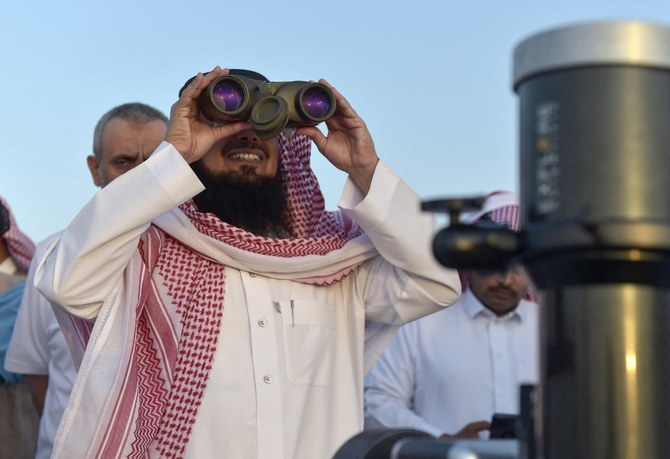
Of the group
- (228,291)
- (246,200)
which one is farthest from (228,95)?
(228,291)

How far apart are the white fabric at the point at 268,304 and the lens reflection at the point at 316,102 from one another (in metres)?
0.28

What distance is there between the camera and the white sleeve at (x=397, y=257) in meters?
3.95

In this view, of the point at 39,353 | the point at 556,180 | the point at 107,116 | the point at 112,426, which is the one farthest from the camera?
the point at 107,116

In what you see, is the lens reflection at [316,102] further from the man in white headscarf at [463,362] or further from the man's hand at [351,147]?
the man in white headscarf at [463,362]

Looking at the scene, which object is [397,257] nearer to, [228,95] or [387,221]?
[387,221]

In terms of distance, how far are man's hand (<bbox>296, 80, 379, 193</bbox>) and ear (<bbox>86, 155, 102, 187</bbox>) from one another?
2073 millimetres

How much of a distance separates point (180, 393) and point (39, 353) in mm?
1696

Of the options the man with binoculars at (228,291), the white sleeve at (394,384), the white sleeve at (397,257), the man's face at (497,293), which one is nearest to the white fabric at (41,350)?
the man with binoculars at (228,291)

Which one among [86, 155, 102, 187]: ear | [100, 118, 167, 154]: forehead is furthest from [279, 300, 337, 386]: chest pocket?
[86, 155, 102, 187]: ear

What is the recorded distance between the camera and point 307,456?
12.8ft

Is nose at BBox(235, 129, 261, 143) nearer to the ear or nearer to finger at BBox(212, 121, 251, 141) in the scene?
finger at BBox(212, 121, 251, 141)

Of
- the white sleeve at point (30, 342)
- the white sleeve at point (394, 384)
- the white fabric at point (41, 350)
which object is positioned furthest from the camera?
the white sleeve at point (394, 384)

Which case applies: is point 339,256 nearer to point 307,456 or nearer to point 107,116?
point 307,456

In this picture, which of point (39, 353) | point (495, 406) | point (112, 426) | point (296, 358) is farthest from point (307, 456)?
point (495, 406)
